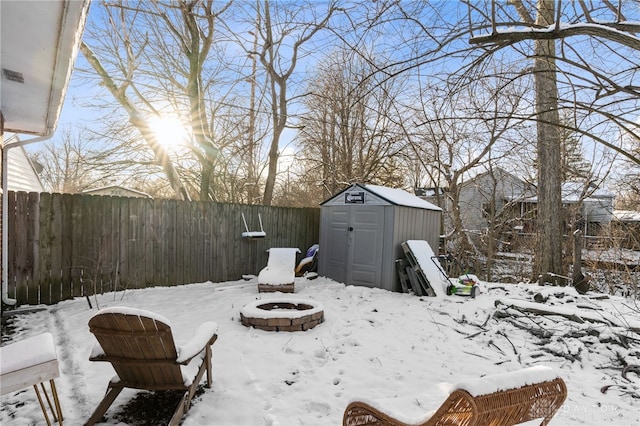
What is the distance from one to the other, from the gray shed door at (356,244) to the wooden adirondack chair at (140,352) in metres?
4.81

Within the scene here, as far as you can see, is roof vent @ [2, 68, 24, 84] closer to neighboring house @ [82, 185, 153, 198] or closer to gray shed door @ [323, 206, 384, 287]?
gray shed door @ [323, 206, 384, 287]

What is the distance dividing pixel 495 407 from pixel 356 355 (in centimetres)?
234

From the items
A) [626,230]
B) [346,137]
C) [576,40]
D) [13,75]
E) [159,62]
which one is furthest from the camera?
[346,137]

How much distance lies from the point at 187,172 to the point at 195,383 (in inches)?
398

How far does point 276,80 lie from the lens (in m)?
11.1

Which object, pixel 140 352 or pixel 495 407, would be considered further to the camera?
pixel 140 352

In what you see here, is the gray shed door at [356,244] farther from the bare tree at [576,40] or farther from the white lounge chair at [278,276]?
the bare tree at [576,40]

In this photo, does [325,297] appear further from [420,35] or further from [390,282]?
[420,35]

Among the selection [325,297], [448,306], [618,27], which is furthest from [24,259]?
[618,27]

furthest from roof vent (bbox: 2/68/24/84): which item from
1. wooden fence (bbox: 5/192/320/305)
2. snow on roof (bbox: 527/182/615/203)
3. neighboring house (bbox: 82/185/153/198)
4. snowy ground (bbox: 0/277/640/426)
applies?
snow on roof (bbox: 527/182/615/203)

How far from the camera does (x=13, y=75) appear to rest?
271 centimetres

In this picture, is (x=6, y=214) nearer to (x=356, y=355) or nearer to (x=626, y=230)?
(x=356, y=355)

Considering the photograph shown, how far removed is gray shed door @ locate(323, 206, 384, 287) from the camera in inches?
268

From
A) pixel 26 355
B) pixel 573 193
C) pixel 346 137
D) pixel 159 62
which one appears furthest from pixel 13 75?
pixel 573 193
